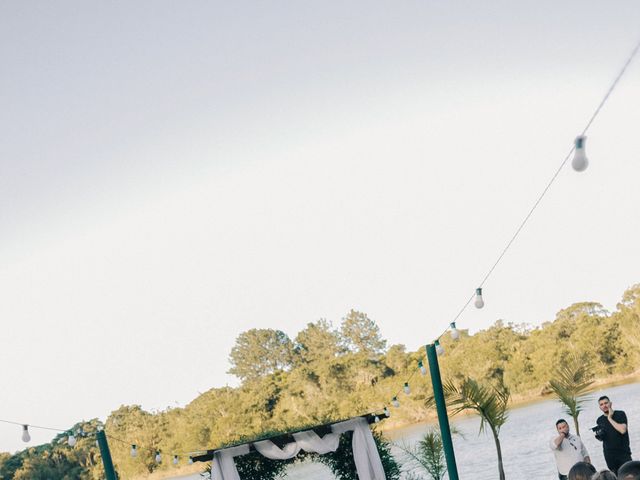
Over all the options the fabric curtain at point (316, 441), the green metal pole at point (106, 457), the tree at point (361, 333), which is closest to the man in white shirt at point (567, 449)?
the fabric curtain at point (316, 441)

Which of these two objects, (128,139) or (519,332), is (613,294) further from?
(128,139)

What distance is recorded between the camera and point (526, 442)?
68.0 ft

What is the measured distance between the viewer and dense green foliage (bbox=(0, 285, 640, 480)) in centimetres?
2778

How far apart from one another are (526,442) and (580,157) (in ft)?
61.3

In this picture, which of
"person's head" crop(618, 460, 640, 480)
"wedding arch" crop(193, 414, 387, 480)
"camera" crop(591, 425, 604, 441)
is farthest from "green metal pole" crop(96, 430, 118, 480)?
"person's head" crop(618, 460, 640, 480)

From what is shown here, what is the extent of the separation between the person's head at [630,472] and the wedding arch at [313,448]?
223 inches

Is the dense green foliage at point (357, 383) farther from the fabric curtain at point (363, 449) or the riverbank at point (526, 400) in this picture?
the fabric curtain at point (363, 449)

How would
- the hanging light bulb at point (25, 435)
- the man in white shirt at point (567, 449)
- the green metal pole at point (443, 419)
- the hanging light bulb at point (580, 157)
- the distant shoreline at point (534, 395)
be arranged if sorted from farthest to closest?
the distant shoreline at point (534, 395)
the hanging light bulb at point (25, 435)
the green metal pole at point (443, 419)
the man in white shirt at point (567, 449)
the hanging light bulb at point (580, 157)

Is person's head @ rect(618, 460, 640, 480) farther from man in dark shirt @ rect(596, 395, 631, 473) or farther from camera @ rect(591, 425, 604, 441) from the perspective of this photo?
camera @ rect(591, 425, 604, 441)

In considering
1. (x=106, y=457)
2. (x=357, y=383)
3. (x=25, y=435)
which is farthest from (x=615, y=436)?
(x=357, y=383)

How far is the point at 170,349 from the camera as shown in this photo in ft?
138

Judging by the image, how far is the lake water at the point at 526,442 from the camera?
16.6 metres

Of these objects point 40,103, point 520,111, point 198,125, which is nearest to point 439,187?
point 520,111

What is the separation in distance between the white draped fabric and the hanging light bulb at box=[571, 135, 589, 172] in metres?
6.50
